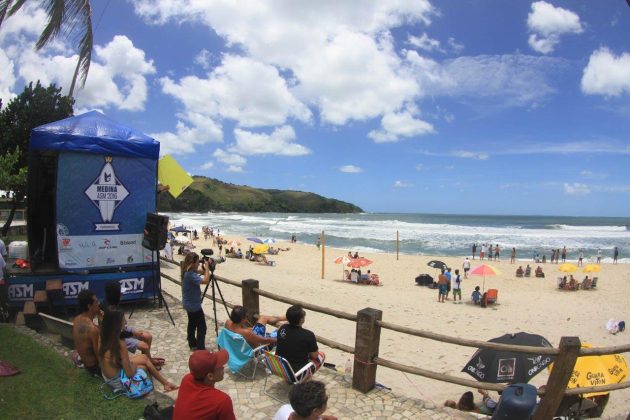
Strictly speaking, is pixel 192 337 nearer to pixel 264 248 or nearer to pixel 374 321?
pixel 374 321

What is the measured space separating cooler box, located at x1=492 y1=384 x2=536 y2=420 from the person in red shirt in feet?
5.96

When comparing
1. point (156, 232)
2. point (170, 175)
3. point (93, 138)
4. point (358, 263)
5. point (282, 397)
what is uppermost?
point (93, 138)

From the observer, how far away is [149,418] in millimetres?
3473

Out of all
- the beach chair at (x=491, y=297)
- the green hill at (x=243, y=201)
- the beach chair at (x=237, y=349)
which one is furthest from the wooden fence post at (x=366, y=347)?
the green hill at (x=243, y=201)

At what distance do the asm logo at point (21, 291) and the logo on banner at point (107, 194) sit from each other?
130cm

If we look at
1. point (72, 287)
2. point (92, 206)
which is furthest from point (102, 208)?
point (72, 287)

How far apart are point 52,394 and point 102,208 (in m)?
3.56

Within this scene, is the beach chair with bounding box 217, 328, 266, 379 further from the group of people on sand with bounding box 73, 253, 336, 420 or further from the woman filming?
the woman filming

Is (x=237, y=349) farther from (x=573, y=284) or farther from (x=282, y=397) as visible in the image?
(x=573, y=284)

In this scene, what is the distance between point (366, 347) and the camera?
14.9 feet

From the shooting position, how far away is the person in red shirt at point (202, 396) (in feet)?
9.12

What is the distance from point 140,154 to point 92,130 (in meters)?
0.81

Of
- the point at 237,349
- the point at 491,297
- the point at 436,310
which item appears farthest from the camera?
the point at 491,297

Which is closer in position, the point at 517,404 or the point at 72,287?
the point at 517,404
